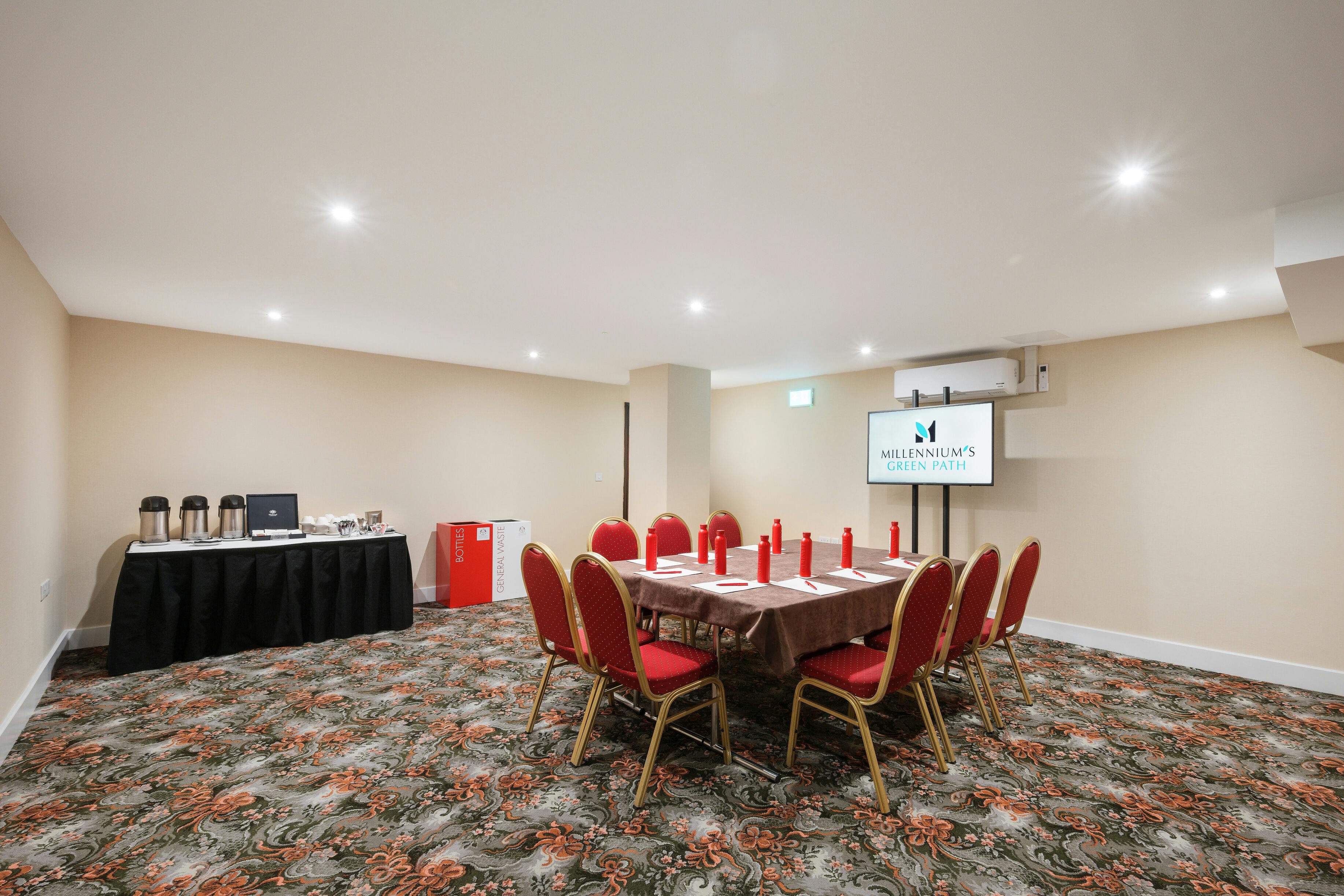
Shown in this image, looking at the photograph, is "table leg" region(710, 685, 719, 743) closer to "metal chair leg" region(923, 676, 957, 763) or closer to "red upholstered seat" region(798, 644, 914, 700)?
"red upholstered seat" region(798, 644, 914, 700)

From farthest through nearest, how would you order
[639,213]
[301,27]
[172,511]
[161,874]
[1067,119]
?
[172,511]
[639,213]
[161,874]
[1067,119]
[301,27]

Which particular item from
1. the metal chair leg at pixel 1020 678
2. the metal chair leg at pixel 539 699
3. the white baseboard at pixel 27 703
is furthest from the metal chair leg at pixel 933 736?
the white baseboard at pixel 27 703

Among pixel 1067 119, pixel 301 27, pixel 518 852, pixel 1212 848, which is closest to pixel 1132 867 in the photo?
pixel 1212 848

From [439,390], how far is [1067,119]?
18.9 ft

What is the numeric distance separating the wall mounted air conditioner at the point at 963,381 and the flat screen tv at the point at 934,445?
6.2 inches

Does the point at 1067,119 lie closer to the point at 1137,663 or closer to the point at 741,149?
the point at 741,149

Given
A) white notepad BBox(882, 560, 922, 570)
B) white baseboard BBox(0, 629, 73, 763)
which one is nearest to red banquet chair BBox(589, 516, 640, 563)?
white notepad BBox(882, 560, 922, 570)

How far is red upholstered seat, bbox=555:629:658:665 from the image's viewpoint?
2.83 metres

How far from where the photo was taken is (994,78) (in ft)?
5.38

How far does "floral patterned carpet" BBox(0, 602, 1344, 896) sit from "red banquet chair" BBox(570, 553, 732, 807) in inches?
8.9

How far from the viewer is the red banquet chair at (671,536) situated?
470cm

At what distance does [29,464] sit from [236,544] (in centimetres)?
140

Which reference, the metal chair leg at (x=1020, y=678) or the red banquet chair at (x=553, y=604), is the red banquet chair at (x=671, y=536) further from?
the metal chair leg at (x=1020, y=678)

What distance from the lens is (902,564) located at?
3.95 m
